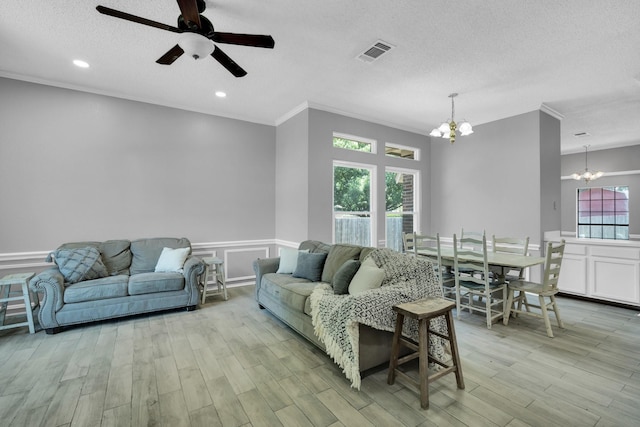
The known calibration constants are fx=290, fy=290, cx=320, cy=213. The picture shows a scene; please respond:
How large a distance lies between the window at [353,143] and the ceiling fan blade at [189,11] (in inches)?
120

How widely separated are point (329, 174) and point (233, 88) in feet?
6.27

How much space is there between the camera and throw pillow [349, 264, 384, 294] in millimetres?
2580

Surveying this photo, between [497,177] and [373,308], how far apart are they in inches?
166

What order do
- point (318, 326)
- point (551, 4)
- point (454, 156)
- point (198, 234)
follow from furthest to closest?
point (454, 156), point (198, 234), point (318, 326), point (551, 4)

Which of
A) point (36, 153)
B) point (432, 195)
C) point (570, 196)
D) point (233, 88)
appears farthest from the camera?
point (570, 196)

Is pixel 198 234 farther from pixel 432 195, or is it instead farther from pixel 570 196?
pixel 570 196

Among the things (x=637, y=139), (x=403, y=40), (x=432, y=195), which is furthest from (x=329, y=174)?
(x=637, y=139)

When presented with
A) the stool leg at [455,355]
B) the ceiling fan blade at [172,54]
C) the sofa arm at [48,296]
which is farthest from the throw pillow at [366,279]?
the sofa arm at [48,296]

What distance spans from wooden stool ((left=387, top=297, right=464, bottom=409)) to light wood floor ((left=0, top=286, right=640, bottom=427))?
0.40 ft

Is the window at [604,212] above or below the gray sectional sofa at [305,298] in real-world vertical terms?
above

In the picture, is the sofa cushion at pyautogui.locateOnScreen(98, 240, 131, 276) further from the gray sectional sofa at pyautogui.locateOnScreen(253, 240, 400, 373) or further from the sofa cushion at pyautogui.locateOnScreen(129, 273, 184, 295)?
the gray sectional sofa at pyautogui.locateOnScreen(253, 240, 400, 373)

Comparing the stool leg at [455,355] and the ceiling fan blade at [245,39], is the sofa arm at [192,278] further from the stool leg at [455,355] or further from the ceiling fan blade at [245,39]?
the stool leg at [455,355]

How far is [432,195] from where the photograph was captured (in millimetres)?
6250

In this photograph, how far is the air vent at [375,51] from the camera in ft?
9.61
